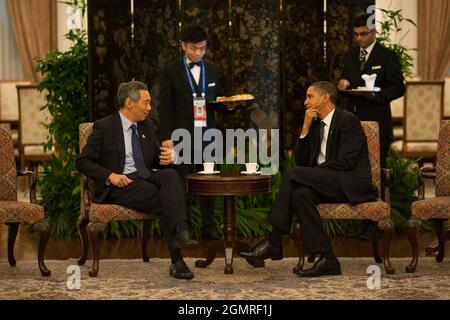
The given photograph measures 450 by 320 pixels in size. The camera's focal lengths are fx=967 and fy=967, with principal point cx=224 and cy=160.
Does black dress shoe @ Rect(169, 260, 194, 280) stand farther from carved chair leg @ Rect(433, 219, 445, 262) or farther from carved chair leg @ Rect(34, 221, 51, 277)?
carved chair leg @ Rect(433, 219, 445, 262)

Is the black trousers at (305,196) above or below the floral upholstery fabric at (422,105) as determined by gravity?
below

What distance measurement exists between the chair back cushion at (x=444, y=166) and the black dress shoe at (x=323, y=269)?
1.02 m

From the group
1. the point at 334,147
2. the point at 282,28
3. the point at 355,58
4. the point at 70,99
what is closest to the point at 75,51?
the point at 70,99

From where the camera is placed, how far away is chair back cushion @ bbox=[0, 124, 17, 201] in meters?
6.62

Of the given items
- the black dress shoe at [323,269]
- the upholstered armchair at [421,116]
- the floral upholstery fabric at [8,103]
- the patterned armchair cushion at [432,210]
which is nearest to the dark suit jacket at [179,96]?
the black dress shoe at [323,269]

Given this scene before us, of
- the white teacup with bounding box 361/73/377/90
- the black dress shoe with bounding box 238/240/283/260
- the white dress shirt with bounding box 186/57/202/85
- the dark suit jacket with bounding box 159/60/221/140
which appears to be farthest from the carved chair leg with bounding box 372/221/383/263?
the white dress shirt with bounding box 186/57/202/85

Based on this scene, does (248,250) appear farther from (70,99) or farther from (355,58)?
(70,99)

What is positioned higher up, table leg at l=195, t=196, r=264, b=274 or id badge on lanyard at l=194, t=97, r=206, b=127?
id badge on lanyard at l=194, t=97, r=206, b=127

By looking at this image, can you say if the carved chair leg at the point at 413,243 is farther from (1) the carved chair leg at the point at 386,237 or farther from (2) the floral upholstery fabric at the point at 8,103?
(2) the floral upholstery fabric at the point at 8,103

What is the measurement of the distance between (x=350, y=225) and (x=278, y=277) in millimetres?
A: 2042

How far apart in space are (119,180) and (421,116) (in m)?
5.56

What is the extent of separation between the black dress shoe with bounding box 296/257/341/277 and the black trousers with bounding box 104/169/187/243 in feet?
2.77

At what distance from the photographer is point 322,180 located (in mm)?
6348

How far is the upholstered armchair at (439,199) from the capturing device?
6324 millimetres
